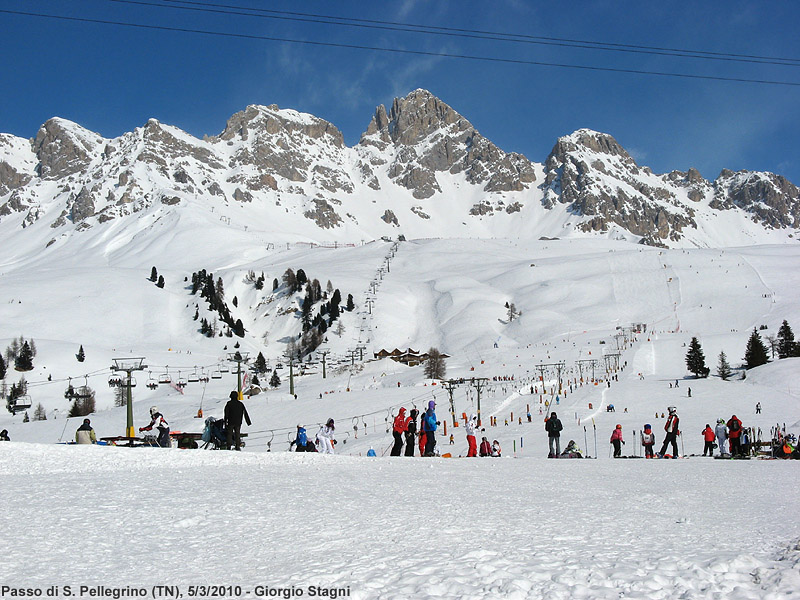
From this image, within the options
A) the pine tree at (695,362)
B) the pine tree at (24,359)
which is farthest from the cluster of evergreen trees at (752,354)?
the pine tree at (24,359)

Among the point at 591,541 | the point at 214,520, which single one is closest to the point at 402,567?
the point at 591,541

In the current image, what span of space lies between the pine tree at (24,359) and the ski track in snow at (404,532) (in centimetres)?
7723

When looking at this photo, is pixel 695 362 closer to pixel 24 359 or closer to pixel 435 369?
pixel 435 369

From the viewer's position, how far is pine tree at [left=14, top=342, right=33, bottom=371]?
80156 millimetres

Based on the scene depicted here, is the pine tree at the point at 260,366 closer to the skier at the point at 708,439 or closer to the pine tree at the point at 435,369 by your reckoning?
the pine tree at the point at 435,369

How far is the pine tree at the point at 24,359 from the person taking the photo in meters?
80.2

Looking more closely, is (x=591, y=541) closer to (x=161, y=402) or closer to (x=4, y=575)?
(x=4, y=575)

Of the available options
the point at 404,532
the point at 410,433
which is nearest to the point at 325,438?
the point at 410,433

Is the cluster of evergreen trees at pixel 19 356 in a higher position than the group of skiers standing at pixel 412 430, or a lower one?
higher

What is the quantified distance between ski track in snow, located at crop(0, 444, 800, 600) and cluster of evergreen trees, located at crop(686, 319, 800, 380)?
5065cm

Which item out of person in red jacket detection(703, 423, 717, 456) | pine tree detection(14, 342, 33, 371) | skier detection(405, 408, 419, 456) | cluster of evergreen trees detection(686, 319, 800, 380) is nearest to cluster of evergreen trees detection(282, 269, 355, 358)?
pine tree detection(14, 342, 33, 371)

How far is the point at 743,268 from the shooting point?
12762 centimetres

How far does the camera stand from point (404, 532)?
7.21 meters

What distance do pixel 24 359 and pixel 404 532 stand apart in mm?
86526
